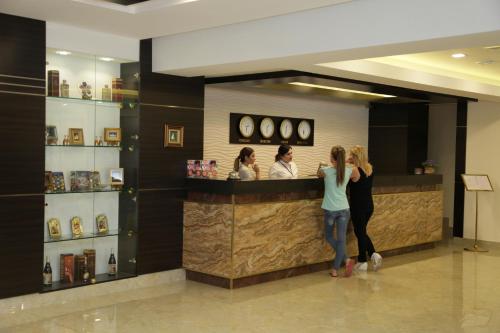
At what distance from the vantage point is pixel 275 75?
7301 mm

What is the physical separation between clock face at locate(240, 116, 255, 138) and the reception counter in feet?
5.94

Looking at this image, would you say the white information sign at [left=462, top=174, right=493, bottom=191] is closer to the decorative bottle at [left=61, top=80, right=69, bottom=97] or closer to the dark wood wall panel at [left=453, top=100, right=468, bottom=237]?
the dark wood wall panel at [left=453, top=100, right=468, bottom=237]

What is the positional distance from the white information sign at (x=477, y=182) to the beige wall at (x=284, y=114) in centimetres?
214

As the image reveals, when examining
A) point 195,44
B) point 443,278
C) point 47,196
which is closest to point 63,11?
point 195,44

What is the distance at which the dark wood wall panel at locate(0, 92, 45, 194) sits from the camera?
582 cm

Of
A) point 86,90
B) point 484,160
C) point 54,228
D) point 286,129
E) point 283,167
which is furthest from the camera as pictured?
point 484,160

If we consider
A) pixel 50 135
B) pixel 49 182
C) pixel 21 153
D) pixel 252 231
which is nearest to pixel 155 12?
pixel 50 135

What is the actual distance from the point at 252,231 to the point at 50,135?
2.51 metres

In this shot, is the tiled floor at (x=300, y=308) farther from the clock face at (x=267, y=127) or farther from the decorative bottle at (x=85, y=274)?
the clock face at (x=267, y=127)

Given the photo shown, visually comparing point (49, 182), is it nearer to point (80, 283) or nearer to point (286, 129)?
point (80, 283)

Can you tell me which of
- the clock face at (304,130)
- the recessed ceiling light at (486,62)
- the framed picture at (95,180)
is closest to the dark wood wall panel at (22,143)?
the framed picture at (95,180)

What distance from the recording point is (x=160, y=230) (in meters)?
7.32

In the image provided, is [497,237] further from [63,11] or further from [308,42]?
[63,11]

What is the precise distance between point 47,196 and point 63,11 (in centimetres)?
197
